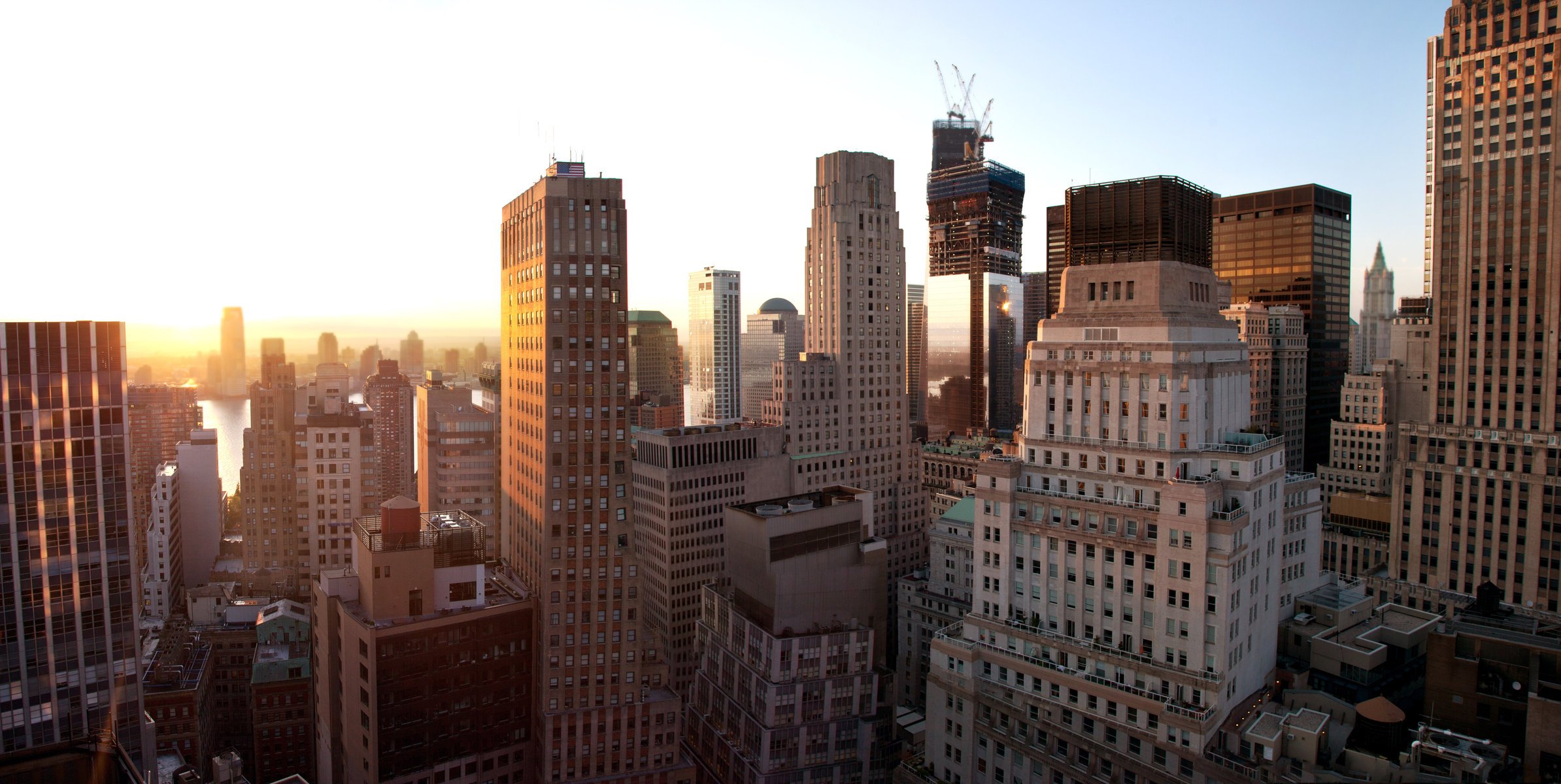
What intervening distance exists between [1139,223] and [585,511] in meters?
58.0

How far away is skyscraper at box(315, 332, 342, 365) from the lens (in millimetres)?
123700

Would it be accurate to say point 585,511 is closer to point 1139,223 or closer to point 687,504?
point 687,504

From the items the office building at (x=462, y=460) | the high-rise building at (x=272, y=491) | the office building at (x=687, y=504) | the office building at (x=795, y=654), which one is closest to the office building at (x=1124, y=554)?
the office building at (x=795, y=654)

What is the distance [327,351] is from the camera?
434 feet

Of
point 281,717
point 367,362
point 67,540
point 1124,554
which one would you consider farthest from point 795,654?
point 367,362

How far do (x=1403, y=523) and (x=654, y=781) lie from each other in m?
97.8

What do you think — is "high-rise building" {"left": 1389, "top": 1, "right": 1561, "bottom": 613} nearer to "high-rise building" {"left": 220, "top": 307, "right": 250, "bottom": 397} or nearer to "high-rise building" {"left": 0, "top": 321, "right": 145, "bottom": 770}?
"high-rise building" {"left": 0, "top": 321, "right": 145, "bottom": 770}

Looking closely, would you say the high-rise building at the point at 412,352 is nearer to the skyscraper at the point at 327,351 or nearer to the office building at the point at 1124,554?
the skyscraper at the point at 327,351

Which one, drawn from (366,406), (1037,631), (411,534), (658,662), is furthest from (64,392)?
(366,406)

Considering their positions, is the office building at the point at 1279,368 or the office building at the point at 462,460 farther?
the office building at the point at 1279,368

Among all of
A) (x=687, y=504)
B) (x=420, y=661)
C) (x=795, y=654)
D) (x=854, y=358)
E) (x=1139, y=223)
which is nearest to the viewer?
(x=420, y=661)

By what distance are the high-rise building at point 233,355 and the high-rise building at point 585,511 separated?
5498cm

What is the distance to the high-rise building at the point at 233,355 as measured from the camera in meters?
121

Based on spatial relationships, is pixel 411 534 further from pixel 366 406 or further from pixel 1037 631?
pixel 366 406
